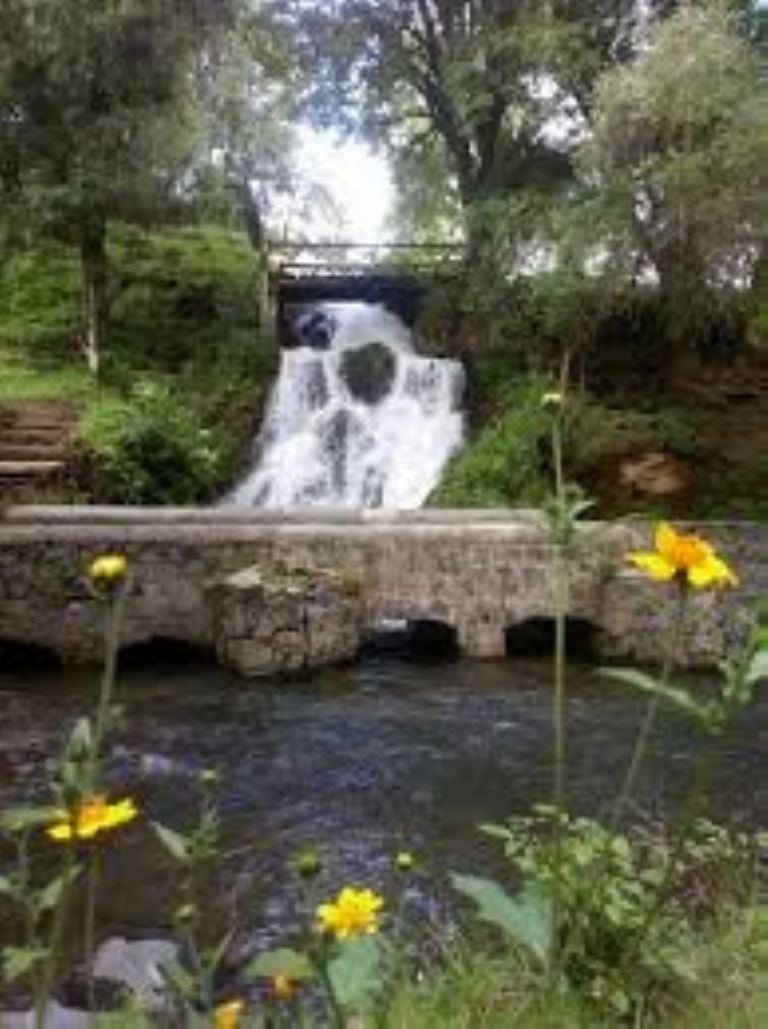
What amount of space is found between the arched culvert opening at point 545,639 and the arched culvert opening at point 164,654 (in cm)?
299

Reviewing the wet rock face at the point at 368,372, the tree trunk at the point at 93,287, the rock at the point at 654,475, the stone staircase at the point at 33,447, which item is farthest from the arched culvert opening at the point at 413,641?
the tree trunk at the point at 93,287

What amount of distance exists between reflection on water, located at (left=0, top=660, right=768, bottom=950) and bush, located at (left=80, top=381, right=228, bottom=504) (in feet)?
14.5

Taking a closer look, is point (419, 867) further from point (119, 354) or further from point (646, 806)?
point (119, 354)

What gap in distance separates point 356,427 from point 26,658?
690 centimetres

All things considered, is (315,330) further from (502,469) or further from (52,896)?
(52,896)

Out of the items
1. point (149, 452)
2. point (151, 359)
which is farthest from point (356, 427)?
point (151, 359)

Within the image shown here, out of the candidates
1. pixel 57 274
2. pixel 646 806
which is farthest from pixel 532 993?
pixel 57 274

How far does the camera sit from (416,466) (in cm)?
2105

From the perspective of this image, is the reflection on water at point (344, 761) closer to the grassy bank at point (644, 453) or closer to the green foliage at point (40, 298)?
the grassy bank at point (644, 453)

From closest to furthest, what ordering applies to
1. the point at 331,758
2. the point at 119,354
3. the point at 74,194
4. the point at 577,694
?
the point at 331,758, the point at 577,694, the point at 74,194, the point at 119,354

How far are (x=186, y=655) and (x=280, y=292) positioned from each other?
422 inches

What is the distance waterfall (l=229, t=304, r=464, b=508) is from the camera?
67.5 ft

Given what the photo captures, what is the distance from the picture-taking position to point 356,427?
21422 millimetres

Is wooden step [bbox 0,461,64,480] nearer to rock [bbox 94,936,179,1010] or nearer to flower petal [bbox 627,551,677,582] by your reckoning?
rock [bbox 94,936,179,1010]
